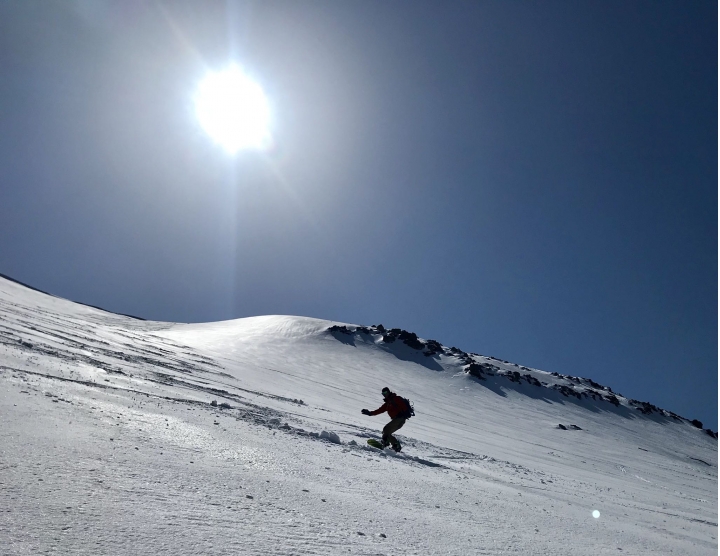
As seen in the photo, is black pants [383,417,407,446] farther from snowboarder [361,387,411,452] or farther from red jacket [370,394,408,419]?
red jacket [370,394,408,419]

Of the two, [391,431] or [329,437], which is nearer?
[329,437]

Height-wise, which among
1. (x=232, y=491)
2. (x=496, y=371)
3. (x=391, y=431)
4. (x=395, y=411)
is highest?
(x=496, y=371)

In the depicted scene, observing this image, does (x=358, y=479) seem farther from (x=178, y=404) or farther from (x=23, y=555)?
(x=178, y=404)

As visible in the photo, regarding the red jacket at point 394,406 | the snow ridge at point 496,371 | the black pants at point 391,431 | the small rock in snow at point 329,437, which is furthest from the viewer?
the snow ridge at point 496,371

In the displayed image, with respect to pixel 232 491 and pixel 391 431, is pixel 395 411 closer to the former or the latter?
pixel 391 431

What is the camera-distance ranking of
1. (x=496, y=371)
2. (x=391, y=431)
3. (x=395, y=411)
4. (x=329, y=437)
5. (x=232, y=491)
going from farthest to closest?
(x=496, y=371) < (x=395, y=411) < (x=391, y=431) < (x=329, y=437) < (x=232, y=491)

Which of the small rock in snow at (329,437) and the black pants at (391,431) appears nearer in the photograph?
the small rock in snow at (329,437)

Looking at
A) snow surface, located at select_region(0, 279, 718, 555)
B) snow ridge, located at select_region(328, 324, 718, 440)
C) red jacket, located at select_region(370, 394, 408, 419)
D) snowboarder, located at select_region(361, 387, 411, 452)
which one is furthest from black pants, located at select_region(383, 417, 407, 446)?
snow ridge, located at select_region(328, 324, 718, 440)

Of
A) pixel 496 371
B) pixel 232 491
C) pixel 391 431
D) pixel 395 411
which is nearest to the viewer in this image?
pixel 232 491

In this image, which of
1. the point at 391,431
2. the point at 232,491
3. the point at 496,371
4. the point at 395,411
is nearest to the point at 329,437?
the point at 391,431

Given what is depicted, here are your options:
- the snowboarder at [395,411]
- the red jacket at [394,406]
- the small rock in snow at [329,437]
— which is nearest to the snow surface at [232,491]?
the small rock in snow at [329,437]

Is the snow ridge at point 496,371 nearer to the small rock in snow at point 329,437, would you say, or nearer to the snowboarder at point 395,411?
the snowboarder at point 395,411

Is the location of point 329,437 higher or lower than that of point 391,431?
lower

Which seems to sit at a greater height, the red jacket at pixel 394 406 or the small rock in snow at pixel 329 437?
the red jacket at pixel 394 406
